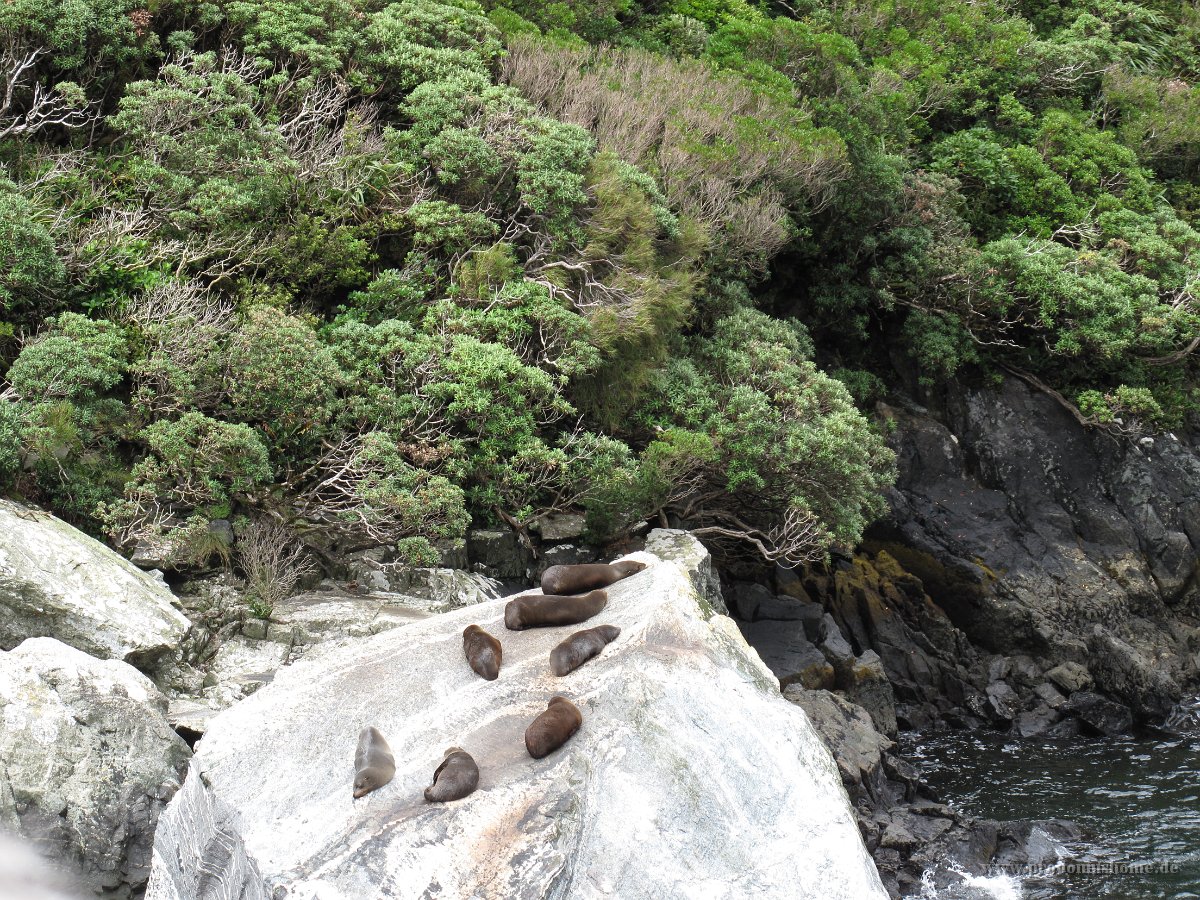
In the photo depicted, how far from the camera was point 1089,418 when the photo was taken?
24344 mm

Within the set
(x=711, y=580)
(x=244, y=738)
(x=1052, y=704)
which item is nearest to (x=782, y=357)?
(x=711, y=580)

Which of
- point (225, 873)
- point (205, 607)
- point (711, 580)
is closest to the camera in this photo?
point (225, 873)

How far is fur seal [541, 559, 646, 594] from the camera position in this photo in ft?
31.5

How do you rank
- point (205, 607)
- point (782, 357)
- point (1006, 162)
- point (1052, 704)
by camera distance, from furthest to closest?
point (1006, 162)
point (1052, 704)
point (782, 357)
point (205, 607)

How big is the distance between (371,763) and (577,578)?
2863mm

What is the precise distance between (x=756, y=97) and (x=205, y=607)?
49.4 feet

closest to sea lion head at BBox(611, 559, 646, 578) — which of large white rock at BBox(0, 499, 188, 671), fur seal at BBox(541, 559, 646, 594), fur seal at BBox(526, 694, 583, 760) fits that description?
fur seal at BBox(541, 559, 646, 594)

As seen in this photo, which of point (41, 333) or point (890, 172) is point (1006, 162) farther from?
point (41, 333)

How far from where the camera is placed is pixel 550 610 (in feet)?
30.0

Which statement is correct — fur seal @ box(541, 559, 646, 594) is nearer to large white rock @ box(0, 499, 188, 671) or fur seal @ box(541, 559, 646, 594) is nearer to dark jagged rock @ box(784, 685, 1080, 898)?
large white rock @ box(0, 499, 188, 671)

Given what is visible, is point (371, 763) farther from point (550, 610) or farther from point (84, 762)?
point (84, 762)

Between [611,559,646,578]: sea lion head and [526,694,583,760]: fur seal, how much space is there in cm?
281

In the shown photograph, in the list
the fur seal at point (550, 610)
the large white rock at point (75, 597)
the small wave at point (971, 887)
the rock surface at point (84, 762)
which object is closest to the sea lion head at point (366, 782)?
the fur seal at point (550, 610)

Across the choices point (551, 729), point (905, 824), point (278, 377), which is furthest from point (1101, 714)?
point (551, 729)
